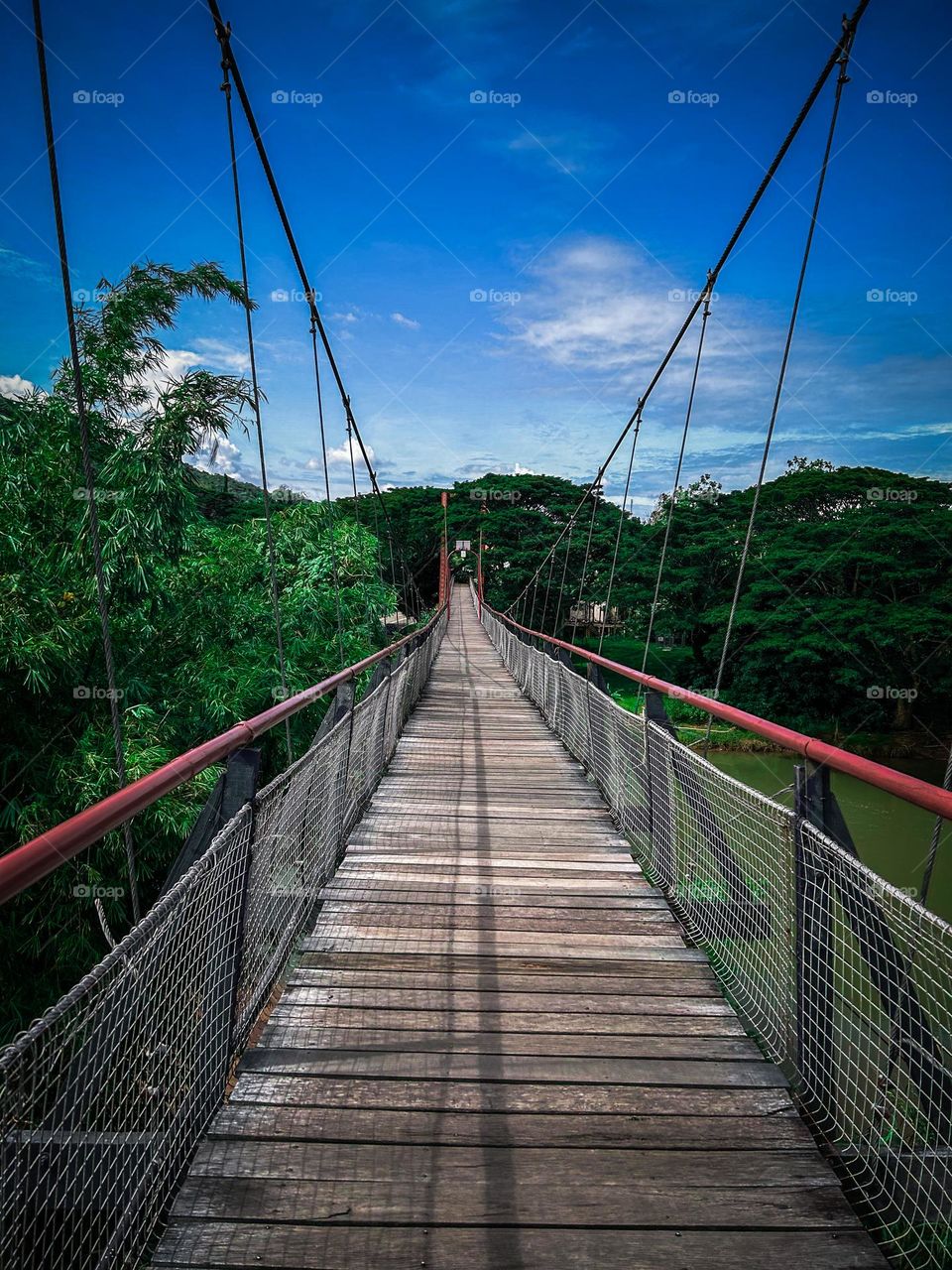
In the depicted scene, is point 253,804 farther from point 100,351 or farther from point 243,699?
point 100,351

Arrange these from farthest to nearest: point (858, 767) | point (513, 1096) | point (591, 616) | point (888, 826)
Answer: point (591, 616)
point (888, 826)
point (513, 1096)
point (858, 767)

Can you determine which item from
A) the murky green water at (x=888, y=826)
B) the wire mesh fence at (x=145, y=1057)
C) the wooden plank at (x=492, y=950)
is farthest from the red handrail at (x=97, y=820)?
the murky green water at (x=888, y=826)

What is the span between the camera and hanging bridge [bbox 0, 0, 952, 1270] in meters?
1.17

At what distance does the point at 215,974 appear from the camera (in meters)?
1.56

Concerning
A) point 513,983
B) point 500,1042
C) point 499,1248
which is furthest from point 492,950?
point 499,1248

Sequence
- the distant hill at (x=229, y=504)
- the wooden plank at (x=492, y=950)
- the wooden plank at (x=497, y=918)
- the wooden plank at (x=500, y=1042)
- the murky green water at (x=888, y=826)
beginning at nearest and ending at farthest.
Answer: the wooden plank at (x=500, y=1042) → the wooden plank at (x=492, y=950) → the wooden plank at (x=497, y=918) → the murky green water at (x=888, y=826) → the distant hill at (x=229, y=504)

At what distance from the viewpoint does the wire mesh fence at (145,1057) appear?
3.25ft

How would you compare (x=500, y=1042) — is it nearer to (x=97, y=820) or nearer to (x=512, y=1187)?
(x=512, y=1187)

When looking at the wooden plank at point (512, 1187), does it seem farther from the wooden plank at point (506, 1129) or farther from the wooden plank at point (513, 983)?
the wooden plank at point (513, 983)

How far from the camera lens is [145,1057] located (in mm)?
1368

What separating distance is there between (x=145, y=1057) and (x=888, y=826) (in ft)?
49.6

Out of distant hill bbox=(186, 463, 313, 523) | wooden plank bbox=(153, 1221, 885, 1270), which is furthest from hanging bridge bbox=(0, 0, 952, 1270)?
distant hill bbox=(186, 463, 313, 523)

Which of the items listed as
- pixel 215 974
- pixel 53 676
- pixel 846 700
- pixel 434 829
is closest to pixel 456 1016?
pixel 215 974

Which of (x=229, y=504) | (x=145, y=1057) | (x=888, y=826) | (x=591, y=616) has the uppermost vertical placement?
(x=229, y=504)
